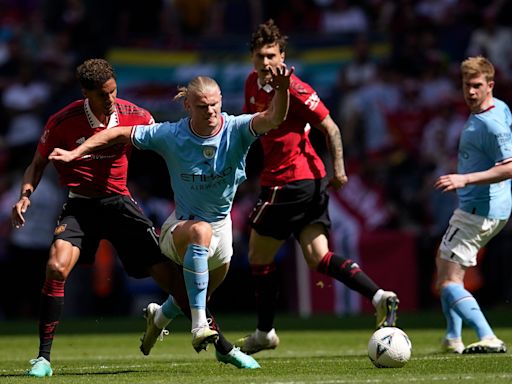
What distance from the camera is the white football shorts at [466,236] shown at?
9984 millimetres

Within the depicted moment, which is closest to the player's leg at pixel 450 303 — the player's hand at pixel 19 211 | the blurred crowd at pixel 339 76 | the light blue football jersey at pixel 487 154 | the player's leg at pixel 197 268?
the light blue football jersey at pixel 487 154

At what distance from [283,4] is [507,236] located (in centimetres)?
650

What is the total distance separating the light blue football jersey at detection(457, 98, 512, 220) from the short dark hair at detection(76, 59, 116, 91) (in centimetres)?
294

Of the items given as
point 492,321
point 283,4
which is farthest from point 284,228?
point 283,4

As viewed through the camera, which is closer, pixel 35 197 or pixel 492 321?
pixel 492 321

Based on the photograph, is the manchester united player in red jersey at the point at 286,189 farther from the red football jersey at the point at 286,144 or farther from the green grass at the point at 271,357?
the green grass at the point at 271,357

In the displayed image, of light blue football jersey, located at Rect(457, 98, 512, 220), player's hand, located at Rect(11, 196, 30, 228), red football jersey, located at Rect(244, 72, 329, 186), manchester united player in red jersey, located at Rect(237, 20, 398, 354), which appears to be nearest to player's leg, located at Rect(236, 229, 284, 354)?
manchester united player in red jersey, located at Rect(237, 20, 398, 354)

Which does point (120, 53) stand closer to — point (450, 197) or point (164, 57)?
point (164, 57)

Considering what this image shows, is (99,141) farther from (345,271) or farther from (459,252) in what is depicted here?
(459,252)

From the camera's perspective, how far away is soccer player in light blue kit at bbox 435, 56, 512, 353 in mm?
9680

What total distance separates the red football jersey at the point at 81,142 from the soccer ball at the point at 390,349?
232 cm

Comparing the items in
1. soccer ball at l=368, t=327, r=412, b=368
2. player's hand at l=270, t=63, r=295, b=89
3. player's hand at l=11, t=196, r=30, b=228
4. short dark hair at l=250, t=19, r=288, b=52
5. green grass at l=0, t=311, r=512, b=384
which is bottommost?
green grass at l=0, t=311, r=512, b=384

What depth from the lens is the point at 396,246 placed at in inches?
671

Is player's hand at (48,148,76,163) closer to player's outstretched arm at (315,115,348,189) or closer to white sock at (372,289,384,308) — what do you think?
player's outstretched arm at (315,115,348,189)
